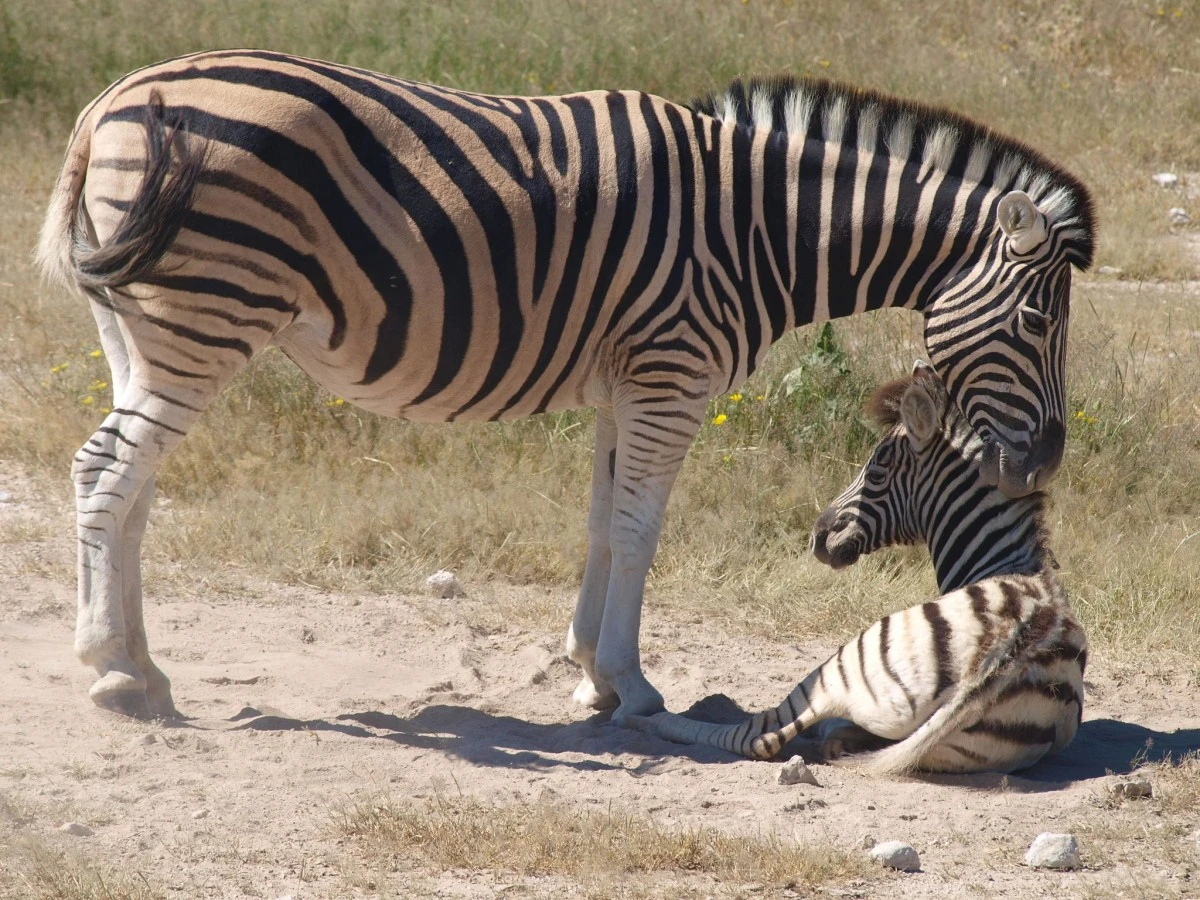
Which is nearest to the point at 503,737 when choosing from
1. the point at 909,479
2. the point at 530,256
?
the point at 530,256

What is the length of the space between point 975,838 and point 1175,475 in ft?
13.9

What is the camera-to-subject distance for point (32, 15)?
14180 millimetres

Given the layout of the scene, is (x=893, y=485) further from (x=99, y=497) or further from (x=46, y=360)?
(x=46, y=360)

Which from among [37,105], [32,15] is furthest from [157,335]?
[32,15]

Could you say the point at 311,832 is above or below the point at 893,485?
below

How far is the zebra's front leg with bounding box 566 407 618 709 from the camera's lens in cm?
573

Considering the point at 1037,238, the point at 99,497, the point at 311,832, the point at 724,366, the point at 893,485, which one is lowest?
the point at 311,832

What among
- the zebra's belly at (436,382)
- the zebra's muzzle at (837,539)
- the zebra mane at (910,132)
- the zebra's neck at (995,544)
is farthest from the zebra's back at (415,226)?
the zebra's neck at (995,544)

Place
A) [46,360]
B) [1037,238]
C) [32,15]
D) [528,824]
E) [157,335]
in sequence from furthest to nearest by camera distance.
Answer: [32,15] < [46,360] < [1037,238] < [157,335] < [528,824]

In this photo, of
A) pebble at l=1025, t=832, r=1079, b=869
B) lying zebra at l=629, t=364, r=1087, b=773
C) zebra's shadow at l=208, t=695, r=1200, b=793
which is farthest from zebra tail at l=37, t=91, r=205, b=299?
pebble at l=1025, t=832, r=1079, b=869

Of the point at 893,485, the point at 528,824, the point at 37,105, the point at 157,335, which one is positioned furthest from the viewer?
the point at 37,105

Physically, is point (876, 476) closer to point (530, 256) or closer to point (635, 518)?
point (635, 518)

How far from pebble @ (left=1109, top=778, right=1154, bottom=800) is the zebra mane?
202cm

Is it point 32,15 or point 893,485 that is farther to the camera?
point 32,15
